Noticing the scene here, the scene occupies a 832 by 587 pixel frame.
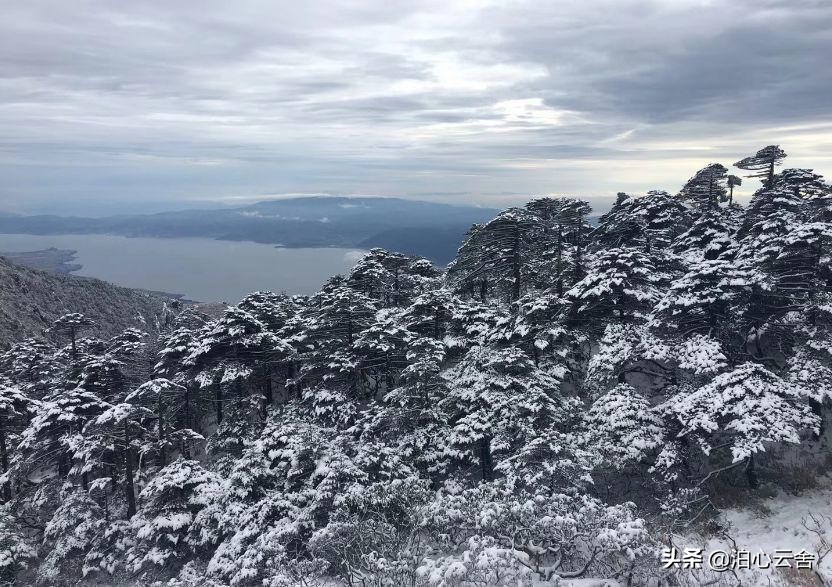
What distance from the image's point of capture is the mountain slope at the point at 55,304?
68.3m

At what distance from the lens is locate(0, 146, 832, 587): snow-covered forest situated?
14664mm

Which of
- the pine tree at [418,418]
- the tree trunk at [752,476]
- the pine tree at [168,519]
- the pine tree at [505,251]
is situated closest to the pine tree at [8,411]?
the pine tree at [168,519]

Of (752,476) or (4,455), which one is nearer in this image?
(752,476)

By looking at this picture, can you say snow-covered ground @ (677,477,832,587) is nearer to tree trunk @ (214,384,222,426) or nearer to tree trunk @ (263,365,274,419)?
tree trunk @ (263,365,274,419)

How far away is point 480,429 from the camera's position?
2038 centimetres

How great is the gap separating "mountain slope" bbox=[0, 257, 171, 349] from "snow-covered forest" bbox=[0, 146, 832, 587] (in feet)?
141

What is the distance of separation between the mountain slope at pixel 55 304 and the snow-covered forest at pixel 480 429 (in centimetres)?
4307

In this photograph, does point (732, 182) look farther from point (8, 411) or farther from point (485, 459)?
point (8, 411)

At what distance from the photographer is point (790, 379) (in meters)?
16.7

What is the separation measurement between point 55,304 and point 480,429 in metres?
99.1

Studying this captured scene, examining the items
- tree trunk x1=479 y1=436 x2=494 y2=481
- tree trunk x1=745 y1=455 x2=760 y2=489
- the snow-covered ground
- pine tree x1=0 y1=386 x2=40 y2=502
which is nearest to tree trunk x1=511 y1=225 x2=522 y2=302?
tree trunk x1=479 y1=436 x2=494 y2=481


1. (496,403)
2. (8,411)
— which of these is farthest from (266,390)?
(496,403)

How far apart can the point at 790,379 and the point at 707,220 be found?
17384 millimetres

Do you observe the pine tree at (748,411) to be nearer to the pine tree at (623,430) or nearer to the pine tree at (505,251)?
the pine tree at (623,430)
